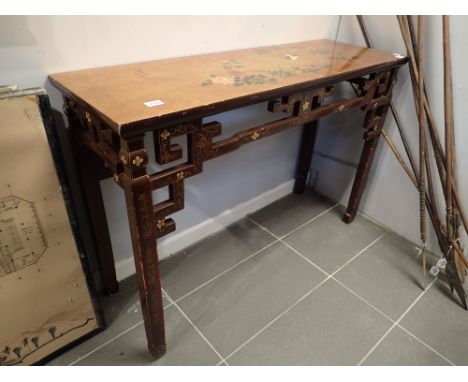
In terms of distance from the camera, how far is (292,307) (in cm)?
132

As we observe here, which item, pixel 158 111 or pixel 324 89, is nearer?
pixel 158 111

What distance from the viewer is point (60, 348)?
1092mm

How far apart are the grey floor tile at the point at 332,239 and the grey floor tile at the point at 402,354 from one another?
0.38 m

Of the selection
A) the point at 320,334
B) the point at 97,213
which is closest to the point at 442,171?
the point at 320,334

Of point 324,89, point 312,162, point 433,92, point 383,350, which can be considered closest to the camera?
point 324,89

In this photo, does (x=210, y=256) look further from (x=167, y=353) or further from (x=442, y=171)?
(x=442, y=171)

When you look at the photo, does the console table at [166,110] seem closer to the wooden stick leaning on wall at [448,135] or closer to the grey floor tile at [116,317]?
the grey floor tile at [116,317]

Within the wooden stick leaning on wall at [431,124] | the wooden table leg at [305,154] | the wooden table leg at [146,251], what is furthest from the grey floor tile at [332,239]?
the wooden table leg at [146,251]

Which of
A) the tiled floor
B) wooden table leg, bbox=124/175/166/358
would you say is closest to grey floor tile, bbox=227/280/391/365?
the tiled floor

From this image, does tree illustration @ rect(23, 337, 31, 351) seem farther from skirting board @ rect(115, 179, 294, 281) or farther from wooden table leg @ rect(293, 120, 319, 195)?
wooden table leg @ rect(293, 120, 319, 195)
